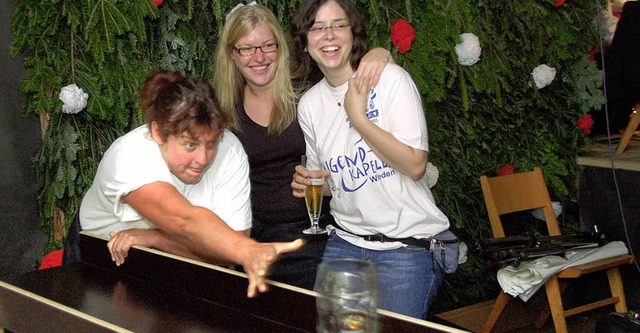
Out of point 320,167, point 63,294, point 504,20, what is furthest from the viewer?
point 504,20

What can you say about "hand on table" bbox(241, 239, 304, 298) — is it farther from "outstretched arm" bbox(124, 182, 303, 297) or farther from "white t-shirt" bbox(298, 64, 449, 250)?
"white t-shirt" bbox(298, 64, 449, 250)

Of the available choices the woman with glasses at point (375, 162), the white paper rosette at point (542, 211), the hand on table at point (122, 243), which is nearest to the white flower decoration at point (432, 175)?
the white paper rosette at point (542, 211)

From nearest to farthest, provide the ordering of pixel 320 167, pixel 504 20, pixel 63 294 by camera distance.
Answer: pixel 63 294, pixel 320 167, pixel 504 20

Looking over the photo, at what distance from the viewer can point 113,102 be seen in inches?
129

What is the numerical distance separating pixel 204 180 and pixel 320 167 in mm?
486

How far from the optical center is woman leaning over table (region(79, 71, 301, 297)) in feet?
6.75

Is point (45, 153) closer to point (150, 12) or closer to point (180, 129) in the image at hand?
point (150, 12)

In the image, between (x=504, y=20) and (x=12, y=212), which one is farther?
(x=504, y=20)

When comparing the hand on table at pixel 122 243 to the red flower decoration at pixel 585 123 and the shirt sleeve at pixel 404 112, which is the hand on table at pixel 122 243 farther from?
the red flower decoration at pixel 585 123

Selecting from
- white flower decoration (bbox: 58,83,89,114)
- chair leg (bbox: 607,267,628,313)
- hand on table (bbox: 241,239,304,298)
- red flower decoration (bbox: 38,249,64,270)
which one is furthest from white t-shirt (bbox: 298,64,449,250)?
chair leg (bbox: 607,267,628,313)

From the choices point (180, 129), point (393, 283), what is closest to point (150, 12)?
point (180, 129)

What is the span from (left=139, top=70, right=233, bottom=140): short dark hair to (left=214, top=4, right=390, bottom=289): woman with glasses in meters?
0.51

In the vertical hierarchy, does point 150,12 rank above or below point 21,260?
above

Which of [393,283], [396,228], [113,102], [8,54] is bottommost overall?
[393,283]
